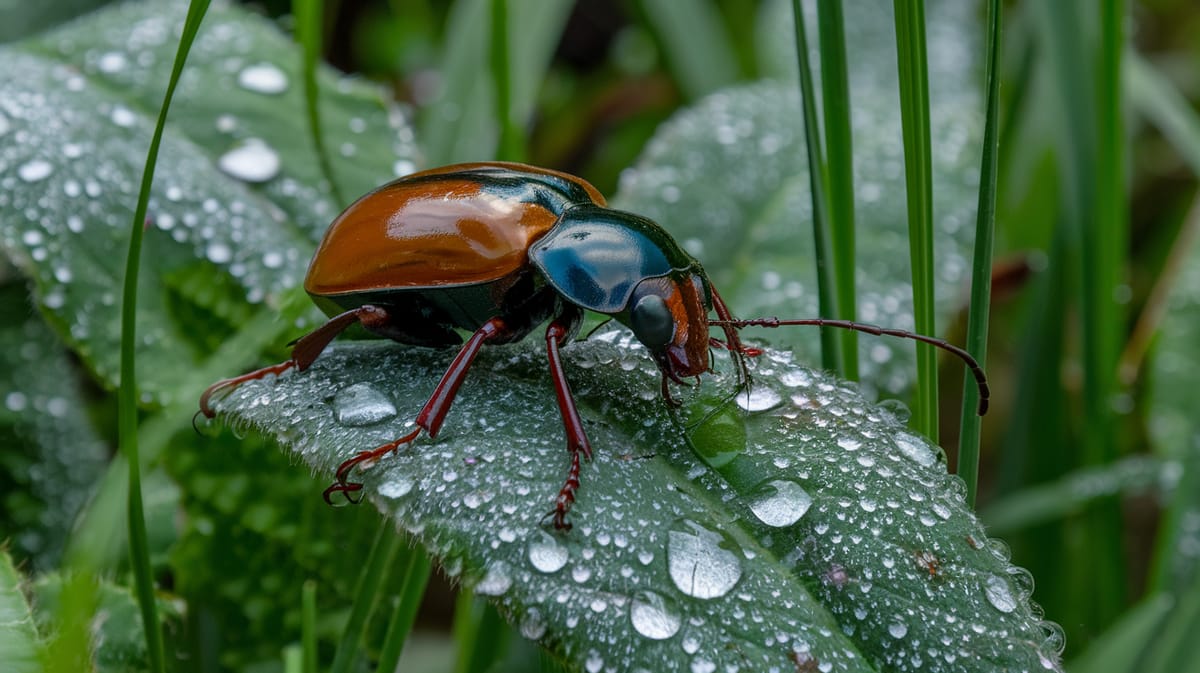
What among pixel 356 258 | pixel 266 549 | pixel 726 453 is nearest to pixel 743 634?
pixel 726 453

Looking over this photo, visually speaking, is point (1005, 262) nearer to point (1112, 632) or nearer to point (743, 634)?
point (1112, 632)

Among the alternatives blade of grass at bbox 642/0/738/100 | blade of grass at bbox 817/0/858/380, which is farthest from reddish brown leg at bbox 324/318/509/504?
blade of grass at bbox 642/0/738/100

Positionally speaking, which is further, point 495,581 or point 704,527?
point 704,527

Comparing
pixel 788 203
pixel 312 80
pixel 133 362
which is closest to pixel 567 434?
pixel 133 362

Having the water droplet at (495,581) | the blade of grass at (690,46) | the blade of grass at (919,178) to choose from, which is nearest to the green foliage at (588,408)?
the water droplet at (495,581)

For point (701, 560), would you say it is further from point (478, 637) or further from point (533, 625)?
point (478, 637)
